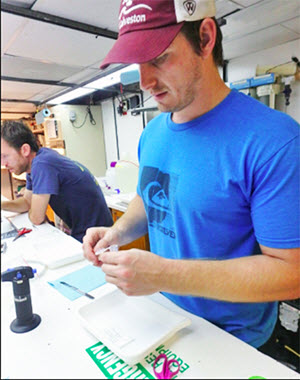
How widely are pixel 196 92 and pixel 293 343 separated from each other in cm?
148

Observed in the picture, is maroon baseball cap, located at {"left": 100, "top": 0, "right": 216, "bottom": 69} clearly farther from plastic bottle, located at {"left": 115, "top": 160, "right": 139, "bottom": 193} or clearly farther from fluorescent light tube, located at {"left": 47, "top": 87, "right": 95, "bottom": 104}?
plastic bottle, located at {"left": 115, "top": 160, "right": 139, "bottom": 193}

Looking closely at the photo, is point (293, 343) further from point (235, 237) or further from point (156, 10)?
point (156, 10)

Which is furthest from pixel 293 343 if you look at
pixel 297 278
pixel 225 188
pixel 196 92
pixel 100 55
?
pixel 100 55

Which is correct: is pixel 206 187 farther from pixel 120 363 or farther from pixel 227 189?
pixel 120 363

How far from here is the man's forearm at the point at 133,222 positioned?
0.75 meters

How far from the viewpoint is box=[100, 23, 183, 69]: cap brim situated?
0.43m

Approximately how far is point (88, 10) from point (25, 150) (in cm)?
24

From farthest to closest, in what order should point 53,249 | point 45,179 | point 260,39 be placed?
1. point 260,39
2. point 53,249
3. point 45,179

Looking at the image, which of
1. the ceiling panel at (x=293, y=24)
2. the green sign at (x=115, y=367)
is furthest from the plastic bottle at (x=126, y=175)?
the ceiling panel at (x=293, y=24)

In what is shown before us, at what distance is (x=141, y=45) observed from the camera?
1.50 feet

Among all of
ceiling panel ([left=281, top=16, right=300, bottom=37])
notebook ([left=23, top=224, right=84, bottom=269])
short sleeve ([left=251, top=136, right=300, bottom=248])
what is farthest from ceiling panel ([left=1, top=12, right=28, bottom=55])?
ceiling panel ([left=281, top=16, right=300, bottom=37])

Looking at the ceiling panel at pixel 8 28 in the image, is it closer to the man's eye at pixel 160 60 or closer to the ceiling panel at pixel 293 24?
the man's eye at pixel 160 60

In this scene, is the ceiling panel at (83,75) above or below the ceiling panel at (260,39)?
below

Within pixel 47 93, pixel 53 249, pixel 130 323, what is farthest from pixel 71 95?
pixel 53 249
